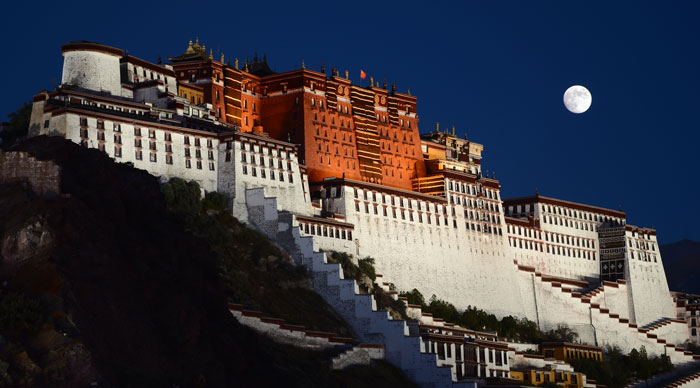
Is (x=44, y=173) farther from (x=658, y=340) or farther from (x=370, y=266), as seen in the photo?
(x=658, y=340)

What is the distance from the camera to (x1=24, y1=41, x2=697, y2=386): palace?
10025 cm

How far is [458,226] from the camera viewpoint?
125938mm

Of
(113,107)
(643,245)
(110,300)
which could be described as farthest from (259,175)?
(643,245)

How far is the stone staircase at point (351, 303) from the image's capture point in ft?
311

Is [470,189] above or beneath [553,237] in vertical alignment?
above

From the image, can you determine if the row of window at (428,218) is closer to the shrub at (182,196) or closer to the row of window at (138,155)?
the row of window at (138,155)

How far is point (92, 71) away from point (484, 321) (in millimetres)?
41784

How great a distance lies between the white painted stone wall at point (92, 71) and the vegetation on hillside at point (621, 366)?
4781cm

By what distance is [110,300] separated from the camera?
71.3m

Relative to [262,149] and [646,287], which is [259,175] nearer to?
[262,149]

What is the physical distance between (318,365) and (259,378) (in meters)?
9.71

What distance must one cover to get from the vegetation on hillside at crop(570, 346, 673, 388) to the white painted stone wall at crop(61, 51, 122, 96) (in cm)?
4781

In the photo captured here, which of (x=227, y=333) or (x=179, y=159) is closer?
(x=227, y=333)

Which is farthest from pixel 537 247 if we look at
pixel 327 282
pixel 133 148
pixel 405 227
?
pixel 133 148
